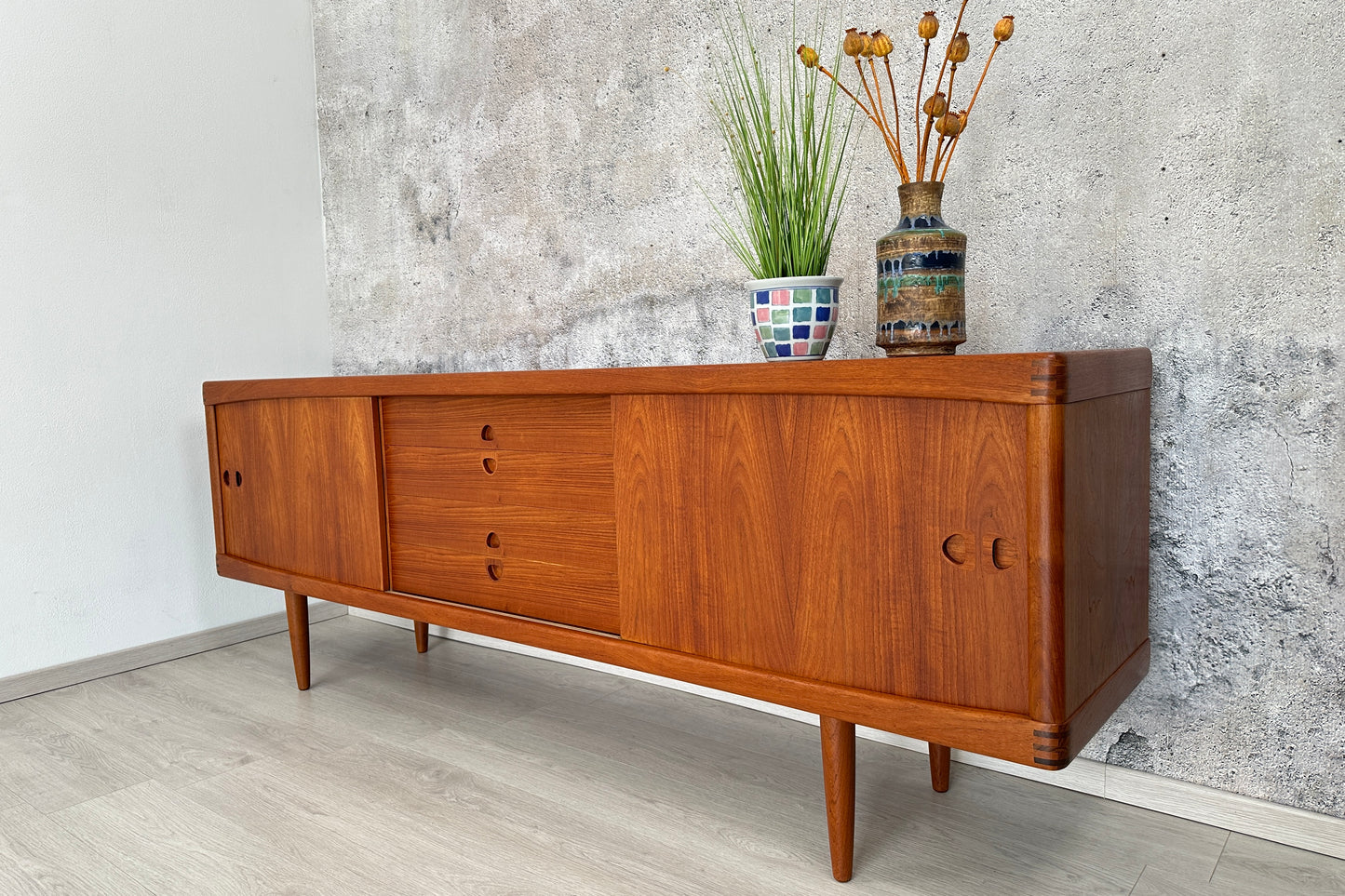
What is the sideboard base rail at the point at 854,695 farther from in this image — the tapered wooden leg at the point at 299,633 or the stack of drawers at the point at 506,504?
the tapered wooden leg at the point at 299,633

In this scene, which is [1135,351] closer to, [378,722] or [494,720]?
[494,720]

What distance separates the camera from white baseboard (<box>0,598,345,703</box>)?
198cm

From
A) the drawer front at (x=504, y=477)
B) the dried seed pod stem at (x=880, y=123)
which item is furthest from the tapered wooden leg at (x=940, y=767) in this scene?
the dried seed pod stem at (x=880, y=123)

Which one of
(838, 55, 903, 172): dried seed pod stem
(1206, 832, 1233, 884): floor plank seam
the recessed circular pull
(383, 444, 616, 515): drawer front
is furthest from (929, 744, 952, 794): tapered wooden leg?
(838, 55, 903, 172): dried seed pod stem

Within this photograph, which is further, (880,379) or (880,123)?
(880,123)

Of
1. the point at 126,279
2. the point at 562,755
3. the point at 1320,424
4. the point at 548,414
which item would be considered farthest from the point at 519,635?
the point at 126,279

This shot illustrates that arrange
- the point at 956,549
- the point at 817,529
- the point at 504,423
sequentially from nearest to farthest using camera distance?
the point at 956,549 → the point at 817,529 → the point at 504,423

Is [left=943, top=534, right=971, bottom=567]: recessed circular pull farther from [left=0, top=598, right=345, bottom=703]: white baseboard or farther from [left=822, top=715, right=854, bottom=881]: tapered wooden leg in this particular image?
[left=0, top=598, right=345, bottom=703]: white baseboard

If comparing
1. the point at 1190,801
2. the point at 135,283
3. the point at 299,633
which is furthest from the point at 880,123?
the point at 135,283

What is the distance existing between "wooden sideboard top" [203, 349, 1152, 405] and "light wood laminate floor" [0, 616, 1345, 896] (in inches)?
24.3

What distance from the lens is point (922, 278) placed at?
1141 mm

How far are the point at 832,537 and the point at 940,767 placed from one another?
1.70 feet

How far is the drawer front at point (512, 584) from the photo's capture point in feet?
4.53

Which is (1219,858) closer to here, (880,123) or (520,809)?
(520,809)
